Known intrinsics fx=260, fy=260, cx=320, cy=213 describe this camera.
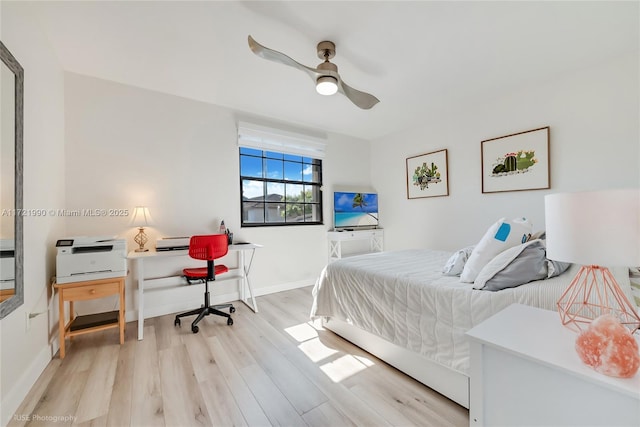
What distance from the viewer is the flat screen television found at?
14.1 ft

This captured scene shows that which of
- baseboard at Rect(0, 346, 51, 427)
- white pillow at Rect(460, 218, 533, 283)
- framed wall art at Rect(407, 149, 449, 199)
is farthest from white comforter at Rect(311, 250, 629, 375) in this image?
baseboard at Rect(0, 346, 51, 427)

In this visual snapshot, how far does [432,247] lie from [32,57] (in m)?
4.47

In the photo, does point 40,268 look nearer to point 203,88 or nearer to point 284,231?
point 203,88

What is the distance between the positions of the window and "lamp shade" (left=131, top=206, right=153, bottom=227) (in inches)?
42.7

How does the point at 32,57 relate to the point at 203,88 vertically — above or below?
below

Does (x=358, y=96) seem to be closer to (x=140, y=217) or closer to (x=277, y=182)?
(x=277, y=182)

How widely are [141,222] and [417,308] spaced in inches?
110

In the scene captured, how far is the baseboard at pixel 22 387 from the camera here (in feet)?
4.54

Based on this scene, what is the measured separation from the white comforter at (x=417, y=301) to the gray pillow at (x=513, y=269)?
5 centimetres

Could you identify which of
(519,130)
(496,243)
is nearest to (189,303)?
(496,243)

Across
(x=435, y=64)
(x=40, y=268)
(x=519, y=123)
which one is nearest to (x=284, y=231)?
(x=40, y=268)

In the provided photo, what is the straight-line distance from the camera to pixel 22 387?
1.56 metres

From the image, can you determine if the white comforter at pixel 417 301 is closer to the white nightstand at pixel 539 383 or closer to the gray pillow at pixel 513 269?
the gray pillow at pixel 513 269

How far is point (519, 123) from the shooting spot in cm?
294
